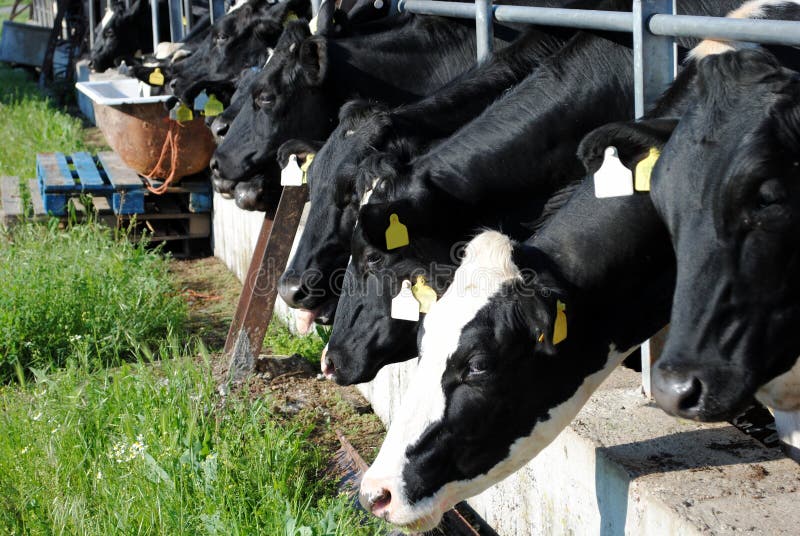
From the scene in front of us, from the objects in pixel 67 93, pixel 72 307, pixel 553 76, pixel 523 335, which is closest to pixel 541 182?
pixel 553 76

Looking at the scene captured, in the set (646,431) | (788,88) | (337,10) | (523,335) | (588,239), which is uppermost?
(337,10)

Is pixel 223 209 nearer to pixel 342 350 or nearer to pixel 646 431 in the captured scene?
pixel 342 350

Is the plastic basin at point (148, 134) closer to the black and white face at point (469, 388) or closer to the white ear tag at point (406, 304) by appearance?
the white ear tag at point (406, 304)

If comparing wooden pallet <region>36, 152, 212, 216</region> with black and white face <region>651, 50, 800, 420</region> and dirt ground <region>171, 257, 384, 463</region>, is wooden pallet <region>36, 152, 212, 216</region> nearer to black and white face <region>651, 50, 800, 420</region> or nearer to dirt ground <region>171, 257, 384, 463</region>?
dirt ground <region>171, 257, 384, 463</region>

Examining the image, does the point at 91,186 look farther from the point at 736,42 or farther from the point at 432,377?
the point at 736,42

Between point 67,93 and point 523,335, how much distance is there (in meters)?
16.8

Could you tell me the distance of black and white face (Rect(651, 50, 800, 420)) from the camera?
7.80ft

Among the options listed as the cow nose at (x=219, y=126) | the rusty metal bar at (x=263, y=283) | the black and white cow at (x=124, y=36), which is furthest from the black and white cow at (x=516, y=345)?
the black and white cow at (x=124, y=36)

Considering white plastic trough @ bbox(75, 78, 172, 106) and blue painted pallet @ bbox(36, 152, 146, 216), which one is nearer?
blue painted pallet @ bbox(36, 152, 146, 216)

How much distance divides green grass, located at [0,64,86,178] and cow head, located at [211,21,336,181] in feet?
18.2

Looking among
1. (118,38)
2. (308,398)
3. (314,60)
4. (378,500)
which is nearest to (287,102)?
(314,60)

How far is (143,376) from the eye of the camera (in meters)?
4.65

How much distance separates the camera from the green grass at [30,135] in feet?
35.8

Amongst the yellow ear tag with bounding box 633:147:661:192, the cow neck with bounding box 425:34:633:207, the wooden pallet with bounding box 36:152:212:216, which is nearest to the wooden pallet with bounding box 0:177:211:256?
the wooden pallet with bounding box 36:152:212:216
